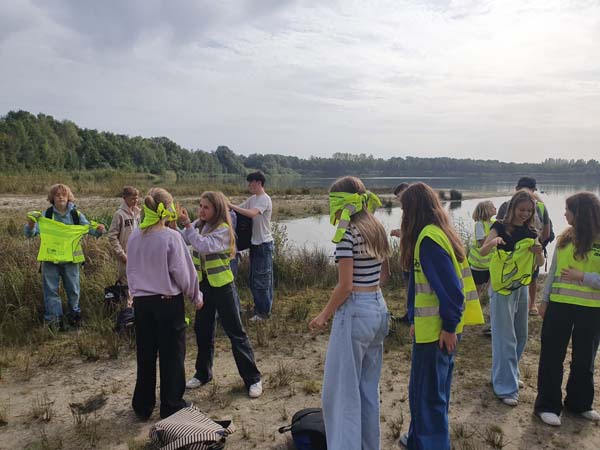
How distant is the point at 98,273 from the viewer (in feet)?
22.4

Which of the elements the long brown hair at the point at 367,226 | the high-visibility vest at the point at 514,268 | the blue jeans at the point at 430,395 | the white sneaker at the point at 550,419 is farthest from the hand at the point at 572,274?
the long brown hair at the point at 367,226

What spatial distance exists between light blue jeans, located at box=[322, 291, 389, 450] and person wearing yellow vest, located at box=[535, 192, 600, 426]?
174cm

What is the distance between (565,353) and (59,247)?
18.4ft

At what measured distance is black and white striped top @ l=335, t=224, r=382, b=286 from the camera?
8.93ft

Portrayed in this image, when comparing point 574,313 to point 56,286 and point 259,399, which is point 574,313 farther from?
point 56,286

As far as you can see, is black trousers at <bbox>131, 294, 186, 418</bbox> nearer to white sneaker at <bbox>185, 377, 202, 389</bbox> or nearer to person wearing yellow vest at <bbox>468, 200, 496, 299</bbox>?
white sneaker at <bbox>185, 377, 202, 389</bbox>

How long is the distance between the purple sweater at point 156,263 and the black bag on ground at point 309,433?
1.37m

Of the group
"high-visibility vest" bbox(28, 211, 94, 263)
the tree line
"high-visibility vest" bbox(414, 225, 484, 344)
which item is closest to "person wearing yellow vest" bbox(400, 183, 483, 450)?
"high-visibility vest" bbox(414, 225, 484, 344)

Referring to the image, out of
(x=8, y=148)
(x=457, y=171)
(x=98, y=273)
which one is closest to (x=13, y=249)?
(x=98, y=273)

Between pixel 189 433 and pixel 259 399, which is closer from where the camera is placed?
pixel 189 433

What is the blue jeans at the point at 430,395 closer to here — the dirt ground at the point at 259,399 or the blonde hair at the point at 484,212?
the dirt ground at the point at 259,399

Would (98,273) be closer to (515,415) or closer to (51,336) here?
(51,336)

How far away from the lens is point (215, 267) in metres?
3.88

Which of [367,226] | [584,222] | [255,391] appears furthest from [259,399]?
[584,222]
